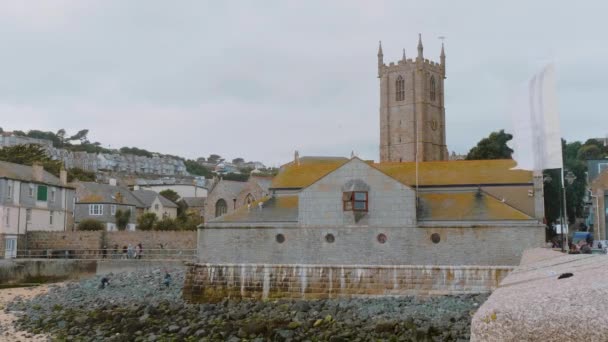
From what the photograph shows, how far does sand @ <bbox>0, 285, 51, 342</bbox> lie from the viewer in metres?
21.2

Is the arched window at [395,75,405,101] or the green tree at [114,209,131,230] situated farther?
the arched window at [395,75,405,101]

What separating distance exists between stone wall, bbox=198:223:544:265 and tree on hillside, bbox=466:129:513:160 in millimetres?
27268

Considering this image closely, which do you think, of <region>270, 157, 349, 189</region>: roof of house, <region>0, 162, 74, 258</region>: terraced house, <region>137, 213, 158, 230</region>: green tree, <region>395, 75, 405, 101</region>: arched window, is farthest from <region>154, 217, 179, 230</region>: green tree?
<region>395, 75, 405, 101</region>: arched window

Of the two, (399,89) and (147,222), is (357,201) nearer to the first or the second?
(147,222)

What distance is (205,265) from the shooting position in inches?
1080

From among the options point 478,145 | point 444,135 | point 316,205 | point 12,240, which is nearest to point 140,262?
point 12,240

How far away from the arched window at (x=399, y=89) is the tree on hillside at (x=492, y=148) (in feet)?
65.2

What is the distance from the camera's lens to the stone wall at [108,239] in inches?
1641

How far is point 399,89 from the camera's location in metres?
73.6

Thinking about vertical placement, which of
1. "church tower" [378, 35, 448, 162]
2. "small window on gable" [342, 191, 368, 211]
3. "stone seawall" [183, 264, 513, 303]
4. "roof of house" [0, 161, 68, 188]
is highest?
"church tower" [378, 35, 448, 162]

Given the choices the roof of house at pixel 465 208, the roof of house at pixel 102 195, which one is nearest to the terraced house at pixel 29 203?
the roof of house at pixel 102 195

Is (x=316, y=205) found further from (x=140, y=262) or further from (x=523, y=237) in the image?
(x=140, y=262)

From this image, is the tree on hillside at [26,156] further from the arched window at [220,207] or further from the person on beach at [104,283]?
the person on beach at [104,283]

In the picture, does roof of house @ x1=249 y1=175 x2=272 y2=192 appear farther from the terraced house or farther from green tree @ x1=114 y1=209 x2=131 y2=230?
the terraced house
